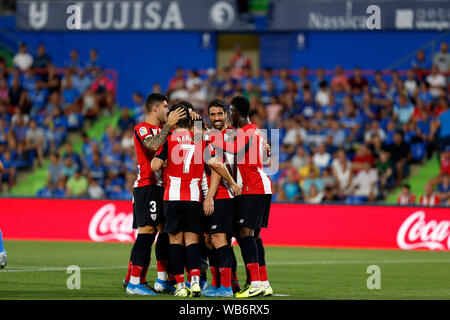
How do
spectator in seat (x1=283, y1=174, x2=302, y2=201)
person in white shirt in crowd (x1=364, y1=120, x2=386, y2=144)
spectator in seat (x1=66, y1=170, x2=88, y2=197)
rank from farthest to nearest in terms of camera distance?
spectator in seat (x1=66, y1=170, x2=88, y2=197), person in white shirt in crowd (x1=364, y1=120, x2=386, y2=144), spectator in seat (x1=283, y1=174, x2=302, y2=201)

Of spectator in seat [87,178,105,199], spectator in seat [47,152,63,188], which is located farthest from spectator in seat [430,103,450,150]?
spectator in seat [47,152,63,188]

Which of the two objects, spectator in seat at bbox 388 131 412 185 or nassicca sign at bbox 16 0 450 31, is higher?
nassicca sign at bbox 16 0 450 31

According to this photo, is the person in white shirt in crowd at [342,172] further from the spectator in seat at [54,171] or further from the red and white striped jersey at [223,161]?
the red and white striped jersey at [223,161]

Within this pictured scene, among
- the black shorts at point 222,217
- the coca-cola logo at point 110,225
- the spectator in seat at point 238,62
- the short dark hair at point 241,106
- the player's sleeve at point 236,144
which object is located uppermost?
the spectator in seat at point 238,62

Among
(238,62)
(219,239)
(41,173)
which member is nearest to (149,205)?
(219,239)

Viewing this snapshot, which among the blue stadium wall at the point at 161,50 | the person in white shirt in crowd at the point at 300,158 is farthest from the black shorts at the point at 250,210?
the blue stadium wall at the point at 161,50

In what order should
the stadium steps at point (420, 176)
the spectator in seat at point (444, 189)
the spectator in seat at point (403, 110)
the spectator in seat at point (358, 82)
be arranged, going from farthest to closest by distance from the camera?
the spectator in seat at point (358, 82)
the spectator in seat at point (403, 110)
the stadium steps at point (420, 176)
the spectator in seat at point (444, 189)

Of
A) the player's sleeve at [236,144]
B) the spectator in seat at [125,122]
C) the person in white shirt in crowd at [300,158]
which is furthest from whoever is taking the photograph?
the spectator in seat at [125,122]

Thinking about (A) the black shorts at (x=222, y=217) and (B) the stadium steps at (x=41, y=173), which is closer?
(A) the black shorts at (x=222, y=217)

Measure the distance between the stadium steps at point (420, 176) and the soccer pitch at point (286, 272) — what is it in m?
4.39

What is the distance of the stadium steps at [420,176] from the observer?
21828 mm

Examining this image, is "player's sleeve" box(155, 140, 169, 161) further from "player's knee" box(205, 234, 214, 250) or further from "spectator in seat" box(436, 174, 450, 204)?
"spectator in seat" box(436, 174, 450, 204)

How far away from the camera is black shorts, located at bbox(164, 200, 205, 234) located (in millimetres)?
10188
